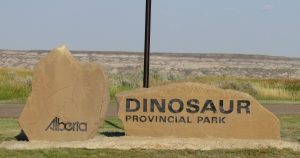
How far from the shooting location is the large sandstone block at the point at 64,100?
12211mm

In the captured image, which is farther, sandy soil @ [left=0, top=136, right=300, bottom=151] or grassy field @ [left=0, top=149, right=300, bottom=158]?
sandy soil @ [left=0, top=136, right=300, bottom=151]

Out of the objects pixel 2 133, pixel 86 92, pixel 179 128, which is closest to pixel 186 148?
pixel 179 128

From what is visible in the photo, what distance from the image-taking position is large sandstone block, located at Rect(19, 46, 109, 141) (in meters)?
12.2

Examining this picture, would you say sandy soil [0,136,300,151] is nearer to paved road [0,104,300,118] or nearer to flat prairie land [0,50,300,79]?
paved road [0,104,300,118]

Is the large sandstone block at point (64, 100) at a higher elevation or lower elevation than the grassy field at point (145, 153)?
higher

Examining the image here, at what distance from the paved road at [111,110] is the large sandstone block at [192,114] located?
24.0 feet

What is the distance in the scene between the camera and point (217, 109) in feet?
41.3

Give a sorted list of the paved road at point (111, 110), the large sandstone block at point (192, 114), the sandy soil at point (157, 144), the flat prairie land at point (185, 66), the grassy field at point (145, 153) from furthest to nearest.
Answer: the flat prairie land at point (185, 66) → the paved road at point (111, 110) → the large sandstone block at point (192, 114) → the sandy soil at point (157, 144) → the grassy field at point (145, 153)

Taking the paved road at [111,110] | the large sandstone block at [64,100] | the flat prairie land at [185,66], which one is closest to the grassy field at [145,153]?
the large sandstone block at [64,100]

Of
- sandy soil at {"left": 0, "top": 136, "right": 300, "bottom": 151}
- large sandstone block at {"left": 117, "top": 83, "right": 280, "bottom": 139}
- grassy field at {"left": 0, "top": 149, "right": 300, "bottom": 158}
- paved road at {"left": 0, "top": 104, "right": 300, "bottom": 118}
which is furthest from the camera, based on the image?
paved road at {"left": 0, "top": 104, "right": 300, "bottom": 118}

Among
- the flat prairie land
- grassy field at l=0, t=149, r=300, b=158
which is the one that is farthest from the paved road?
the flat prairie land

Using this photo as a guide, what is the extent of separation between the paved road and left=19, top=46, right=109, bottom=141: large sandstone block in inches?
269

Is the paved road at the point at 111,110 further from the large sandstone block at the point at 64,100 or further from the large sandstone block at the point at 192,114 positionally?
the large sandstone block at the point at 192,114

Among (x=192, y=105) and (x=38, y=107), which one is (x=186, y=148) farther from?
(x=38, y=107)
